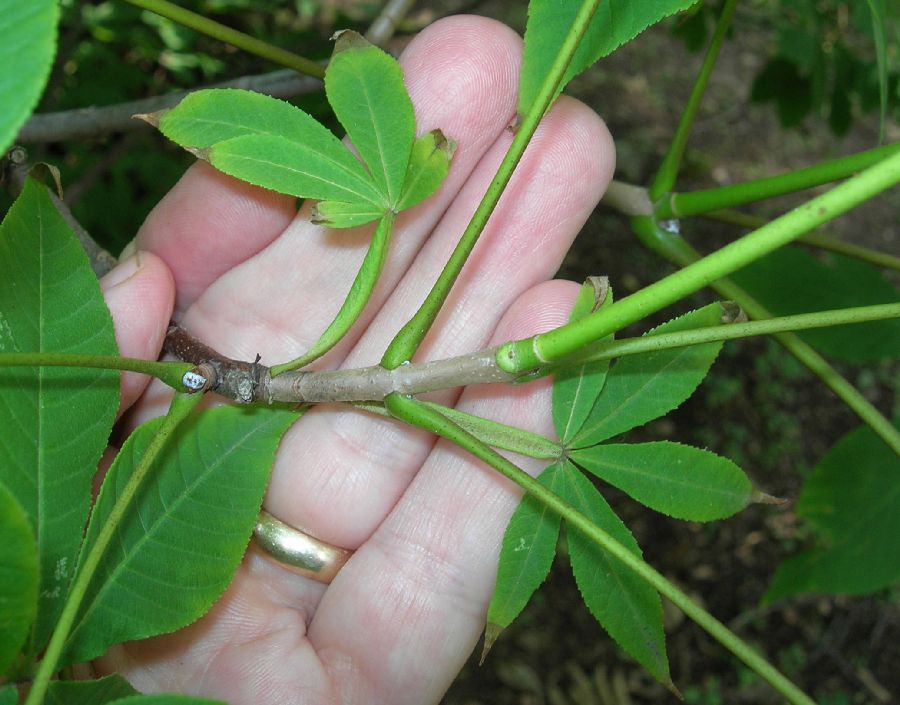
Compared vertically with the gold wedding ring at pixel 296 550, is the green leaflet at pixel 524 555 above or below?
above

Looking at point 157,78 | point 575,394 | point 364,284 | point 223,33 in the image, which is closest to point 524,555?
point 575,394

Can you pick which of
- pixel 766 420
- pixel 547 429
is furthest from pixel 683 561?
pixel 547 429

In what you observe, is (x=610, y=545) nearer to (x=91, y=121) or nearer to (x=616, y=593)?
(x=616, y=593)

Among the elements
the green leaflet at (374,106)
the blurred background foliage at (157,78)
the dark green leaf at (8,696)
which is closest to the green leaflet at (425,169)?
the green leaflet at (374,106)

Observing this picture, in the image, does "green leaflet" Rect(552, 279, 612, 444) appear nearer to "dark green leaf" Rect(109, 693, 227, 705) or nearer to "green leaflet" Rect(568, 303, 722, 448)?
"green leaflet" Rect(568, 303, 722, 448)

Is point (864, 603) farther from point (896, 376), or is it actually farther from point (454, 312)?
point (454, 312)

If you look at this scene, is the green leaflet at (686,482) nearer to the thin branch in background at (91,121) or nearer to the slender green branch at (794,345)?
the slender green branch at (794,345)
